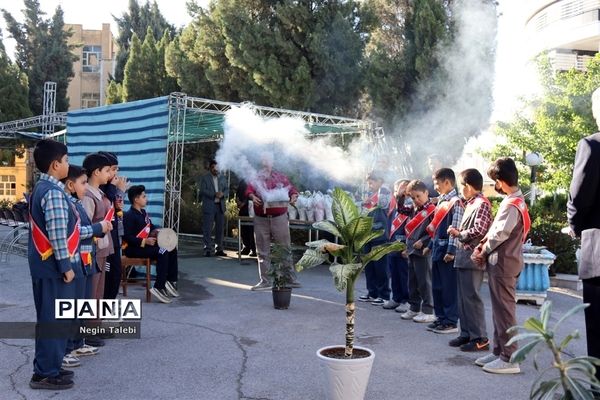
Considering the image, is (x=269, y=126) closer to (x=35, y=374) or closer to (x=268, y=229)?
(x=268, y=229)

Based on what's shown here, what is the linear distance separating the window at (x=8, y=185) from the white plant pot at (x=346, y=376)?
3345 cm

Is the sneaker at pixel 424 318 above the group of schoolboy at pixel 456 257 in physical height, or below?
below

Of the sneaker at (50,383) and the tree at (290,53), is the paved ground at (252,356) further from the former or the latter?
the tree at (290,53)

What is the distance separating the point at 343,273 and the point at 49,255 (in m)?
2.06

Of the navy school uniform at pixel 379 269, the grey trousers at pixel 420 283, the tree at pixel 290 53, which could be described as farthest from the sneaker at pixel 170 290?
the tree at pixel 290 53

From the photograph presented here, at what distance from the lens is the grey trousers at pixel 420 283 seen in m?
6.52

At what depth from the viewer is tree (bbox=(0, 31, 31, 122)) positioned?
27.2 meters

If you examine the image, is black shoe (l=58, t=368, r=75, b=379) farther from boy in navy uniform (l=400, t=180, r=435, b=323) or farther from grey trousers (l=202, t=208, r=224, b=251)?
grey trousers (l=202, t=208, r=224, b=251)

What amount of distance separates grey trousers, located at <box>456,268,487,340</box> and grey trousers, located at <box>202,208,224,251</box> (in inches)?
302

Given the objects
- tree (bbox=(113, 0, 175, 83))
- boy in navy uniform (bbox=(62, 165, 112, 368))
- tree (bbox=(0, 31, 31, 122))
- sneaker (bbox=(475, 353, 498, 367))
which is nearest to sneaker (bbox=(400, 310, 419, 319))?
sneaker (bbox=(475, 353, 498, 367))

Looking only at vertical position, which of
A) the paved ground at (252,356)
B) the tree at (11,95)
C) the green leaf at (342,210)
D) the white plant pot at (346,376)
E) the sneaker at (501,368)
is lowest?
the paved ground at (252,356)

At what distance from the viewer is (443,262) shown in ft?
19.3

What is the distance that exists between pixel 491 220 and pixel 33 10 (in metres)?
34.6

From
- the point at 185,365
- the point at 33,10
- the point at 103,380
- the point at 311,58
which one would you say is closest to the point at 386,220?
the point at 185,365
